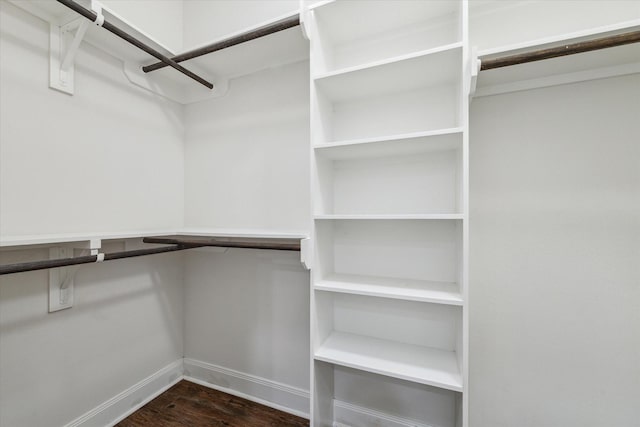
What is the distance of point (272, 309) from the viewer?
1707 millimetres

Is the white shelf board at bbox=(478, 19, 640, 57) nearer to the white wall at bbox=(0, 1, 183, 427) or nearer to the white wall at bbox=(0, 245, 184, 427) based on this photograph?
the white wall at bbox=(0, 1, 183, 427)

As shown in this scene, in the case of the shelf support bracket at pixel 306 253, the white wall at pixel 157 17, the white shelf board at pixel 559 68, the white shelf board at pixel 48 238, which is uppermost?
the white wall at pixel 157 17

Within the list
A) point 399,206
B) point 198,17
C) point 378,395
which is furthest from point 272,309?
point 198,17

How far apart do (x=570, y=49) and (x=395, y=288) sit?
1076 mm

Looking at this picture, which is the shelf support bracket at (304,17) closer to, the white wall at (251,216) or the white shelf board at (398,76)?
the white shelf board at (398,76)

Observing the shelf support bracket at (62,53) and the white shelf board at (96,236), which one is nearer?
the white shelf board at (96,236)

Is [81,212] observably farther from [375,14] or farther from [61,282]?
[375,14]

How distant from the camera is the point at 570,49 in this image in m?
0.89

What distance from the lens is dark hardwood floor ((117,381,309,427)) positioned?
1.54 m

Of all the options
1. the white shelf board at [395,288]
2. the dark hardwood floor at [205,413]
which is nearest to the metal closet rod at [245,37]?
the white shelf board at [395,288]

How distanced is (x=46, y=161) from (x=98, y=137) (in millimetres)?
283

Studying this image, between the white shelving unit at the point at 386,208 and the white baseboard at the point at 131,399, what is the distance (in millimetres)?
1195

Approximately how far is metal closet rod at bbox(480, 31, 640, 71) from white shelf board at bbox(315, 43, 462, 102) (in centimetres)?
16

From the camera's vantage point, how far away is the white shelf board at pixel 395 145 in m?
1.08
